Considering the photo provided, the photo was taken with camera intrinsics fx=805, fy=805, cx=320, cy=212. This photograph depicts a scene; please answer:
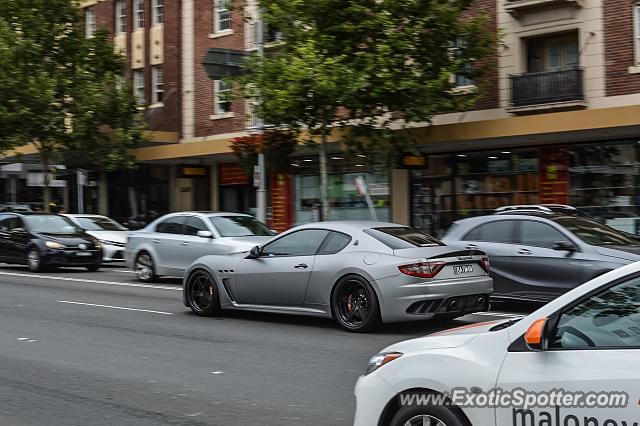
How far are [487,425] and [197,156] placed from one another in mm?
25433

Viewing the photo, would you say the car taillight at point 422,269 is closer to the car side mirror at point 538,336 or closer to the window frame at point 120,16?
the car side mirror at point 538,336

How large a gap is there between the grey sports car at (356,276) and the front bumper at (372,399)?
16.5ft

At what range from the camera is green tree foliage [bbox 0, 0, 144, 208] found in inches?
1110

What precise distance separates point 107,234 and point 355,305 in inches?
570

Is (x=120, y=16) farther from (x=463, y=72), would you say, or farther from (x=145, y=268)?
(x=145, y=268)

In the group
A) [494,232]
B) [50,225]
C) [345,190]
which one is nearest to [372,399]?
[494,232]

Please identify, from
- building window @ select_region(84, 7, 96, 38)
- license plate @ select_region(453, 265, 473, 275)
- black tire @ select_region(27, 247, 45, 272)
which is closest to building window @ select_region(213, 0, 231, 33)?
building window @ select_region(84, 7, 96, 38)

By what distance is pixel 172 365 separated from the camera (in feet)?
26.7

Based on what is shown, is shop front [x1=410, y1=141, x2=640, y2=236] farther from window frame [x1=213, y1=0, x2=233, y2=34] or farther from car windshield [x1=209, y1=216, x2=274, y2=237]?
window frame [x1=213, y1=0, x2=233, y2=34]

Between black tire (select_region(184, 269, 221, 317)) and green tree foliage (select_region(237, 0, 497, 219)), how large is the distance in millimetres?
7456

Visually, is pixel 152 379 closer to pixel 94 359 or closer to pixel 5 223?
pixel 94 359

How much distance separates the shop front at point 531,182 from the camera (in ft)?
65.2

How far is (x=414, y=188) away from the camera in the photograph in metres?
24.4

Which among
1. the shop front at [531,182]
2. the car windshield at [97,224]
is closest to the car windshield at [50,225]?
the car windshield at [97,224]
